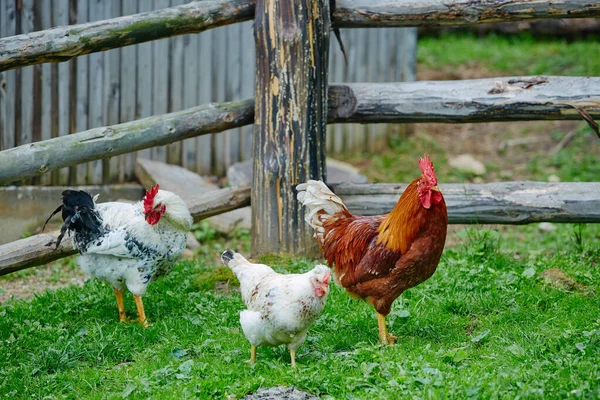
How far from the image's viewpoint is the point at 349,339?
18.5ft

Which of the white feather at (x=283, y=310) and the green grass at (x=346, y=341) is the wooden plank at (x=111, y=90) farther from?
the white feather at (x=283, y=310)

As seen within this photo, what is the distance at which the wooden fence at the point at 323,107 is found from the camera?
22.6 ft

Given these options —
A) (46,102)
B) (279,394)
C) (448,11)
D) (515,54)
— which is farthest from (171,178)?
(515,54)

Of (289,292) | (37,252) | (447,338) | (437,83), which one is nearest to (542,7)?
(437,83)

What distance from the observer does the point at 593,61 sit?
13.5 m

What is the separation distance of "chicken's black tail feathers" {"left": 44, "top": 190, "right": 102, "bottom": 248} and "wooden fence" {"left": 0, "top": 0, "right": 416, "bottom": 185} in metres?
2.90

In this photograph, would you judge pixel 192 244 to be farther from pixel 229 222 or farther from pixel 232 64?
pixel 232 64

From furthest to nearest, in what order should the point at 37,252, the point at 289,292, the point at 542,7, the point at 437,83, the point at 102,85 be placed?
1. the point at 102,85
2. the point at 437,83
3. the point at 542,7
4. the point at 37,252
5. the point at 289,292

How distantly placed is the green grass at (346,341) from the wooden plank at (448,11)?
2.01m

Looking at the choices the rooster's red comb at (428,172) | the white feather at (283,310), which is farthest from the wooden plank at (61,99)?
the rooster's red comb at (428,172)

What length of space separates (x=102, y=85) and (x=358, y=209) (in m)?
3.65

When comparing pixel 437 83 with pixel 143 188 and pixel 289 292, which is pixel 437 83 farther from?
pixel 143 188

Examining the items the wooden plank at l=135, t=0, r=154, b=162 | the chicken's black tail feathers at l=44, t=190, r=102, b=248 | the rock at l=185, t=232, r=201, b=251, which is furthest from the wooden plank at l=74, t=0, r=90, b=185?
the chicken's black tail feathers at l=44, t=190, r=102, b=248

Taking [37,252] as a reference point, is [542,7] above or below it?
above
